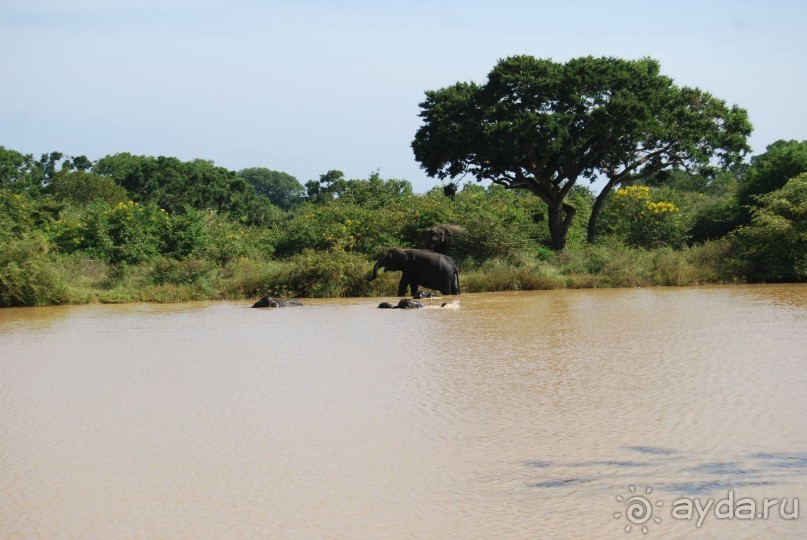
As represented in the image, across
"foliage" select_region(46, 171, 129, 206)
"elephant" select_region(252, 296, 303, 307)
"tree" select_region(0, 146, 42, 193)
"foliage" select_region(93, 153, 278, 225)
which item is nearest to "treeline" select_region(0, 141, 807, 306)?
"elephant" select_region(252, 296, 303, 307)

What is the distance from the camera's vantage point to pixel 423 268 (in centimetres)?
2175

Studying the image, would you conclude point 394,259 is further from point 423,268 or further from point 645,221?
point 645,221

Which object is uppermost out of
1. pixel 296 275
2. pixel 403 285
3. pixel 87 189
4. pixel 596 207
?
pixel 87 189

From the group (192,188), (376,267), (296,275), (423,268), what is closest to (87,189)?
(192,188)

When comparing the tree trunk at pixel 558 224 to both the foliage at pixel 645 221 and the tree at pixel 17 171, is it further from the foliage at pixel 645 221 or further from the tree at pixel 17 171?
the tree at pixel 17 171

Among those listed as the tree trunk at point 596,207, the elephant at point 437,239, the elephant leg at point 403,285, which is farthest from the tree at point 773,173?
the elephant leg at point 403,285

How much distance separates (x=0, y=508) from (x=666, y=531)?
14.1 ft

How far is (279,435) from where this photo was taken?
Result: 8039 mm

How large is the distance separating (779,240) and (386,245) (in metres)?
10.8

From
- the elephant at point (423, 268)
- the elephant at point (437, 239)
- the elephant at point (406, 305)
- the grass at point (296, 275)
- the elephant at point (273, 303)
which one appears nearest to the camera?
the elephant at point (406, 305)

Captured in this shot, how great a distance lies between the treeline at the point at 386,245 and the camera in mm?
22953

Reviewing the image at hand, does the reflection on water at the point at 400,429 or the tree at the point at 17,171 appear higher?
the tree at the point at 17,171

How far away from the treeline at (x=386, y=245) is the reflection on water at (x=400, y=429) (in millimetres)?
7495

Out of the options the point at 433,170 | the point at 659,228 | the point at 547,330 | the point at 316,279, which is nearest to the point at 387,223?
the point at 433,170
